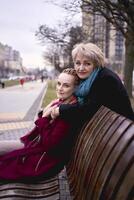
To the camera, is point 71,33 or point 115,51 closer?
point 71,33

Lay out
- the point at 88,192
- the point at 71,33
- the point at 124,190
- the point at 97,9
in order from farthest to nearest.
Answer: the point at 71,33
the point at 97,9
the point at 88,192
the point at 124,190

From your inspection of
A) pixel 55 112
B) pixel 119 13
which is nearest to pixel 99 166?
pixel 55 112

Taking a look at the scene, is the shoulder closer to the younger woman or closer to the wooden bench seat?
the younger woman

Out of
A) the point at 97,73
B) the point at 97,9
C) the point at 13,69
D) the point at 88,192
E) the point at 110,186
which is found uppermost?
the point at 97,9

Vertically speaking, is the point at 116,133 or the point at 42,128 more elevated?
the point at 116,133

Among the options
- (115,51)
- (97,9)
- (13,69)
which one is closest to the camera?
(97,9)

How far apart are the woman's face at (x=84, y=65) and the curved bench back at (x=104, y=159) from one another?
392 mm

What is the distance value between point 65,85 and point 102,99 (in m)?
0.44

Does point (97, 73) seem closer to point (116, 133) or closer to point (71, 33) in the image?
point (116, 133)

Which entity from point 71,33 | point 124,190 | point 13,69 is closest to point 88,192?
point 124,190

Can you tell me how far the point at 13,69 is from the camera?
150250 millimetres

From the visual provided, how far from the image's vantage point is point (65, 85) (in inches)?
149

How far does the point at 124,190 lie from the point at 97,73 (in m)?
1.67

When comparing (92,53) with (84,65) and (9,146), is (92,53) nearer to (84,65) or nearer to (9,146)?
(84,65)
